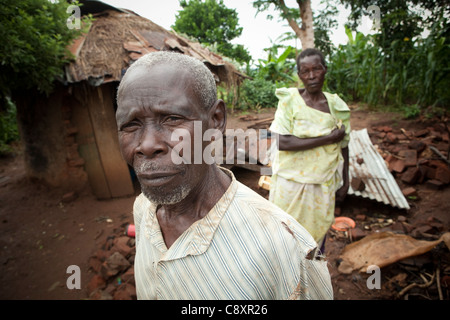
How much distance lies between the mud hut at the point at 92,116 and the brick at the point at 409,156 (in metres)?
3.93

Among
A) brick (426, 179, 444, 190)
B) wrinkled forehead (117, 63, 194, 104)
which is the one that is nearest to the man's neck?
wrinkled forehead (117, 63, 194, 104)

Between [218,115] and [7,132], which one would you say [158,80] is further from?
[7,132]

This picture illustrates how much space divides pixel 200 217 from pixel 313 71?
1748mm

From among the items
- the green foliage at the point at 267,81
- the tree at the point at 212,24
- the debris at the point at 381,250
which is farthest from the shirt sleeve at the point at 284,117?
the tree at the point at 212,24

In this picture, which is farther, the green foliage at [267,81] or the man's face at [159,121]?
the green foliage at [267,81]

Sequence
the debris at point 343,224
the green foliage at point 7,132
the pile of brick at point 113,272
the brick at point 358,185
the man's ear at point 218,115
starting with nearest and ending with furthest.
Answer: the man's ear at point 218,115 < the pile of brick at point 113,272 < the debris at point 343,224 < the brick at point 358,185 < the green foliage at point 7,132

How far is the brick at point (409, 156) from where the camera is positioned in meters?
4.64

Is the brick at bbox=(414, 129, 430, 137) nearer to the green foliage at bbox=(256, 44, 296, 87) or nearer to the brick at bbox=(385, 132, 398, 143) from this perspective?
the brick at bbox=(385, 132, 398, 143)

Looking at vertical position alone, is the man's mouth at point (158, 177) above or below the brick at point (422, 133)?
above

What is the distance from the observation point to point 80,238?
414 centimetres

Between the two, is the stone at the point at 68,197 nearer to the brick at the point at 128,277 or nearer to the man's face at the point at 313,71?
the brick at the point at 128,277

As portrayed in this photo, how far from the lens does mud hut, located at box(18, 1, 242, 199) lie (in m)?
4.72
